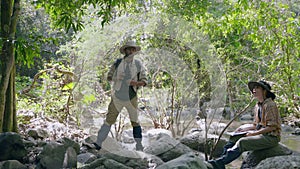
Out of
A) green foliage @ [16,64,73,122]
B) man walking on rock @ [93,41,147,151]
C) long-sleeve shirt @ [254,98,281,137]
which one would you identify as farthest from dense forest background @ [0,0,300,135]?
long-sleeve shirt @ [254,98,281,137]

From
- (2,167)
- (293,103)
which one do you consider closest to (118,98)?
(2,167)

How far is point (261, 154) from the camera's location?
11.0ft

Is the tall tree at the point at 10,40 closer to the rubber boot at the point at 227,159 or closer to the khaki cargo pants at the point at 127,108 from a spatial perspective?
the khaki cargo pants at the point at 127,108

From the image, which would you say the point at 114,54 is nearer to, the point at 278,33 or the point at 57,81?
the point at 57,81

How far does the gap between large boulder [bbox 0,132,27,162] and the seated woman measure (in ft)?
6.12

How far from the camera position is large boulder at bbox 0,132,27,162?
310 cm

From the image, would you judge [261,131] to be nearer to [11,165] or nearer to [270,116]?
[270,116]

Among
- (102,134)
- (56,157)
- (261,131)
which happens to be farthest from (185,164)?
(102,134)

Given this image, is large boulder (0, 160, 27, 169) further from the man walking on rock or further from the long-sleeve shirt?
the long-sleeve shirt

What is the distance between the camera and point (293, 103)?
6656 millimetres

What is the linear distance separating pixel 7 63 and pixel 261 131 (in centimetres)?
254

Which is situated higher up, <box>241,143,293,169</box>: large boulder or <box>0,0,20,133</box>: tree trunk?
<box>0,0,20,133</box>: tree trunk

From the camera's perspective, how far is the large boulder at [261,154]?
10.8ft

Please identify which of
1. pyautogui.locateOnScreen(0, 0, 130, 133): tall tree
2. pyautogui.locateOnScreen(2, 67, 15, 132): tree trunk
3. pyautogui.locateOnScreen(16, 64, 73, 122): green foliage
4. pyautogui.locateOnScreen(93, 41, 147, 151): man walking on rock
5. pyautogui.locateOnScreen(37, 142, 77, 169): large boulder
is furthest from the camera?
pyautogui.locateOnScreen(16, 64, 73, 122): green foliage
